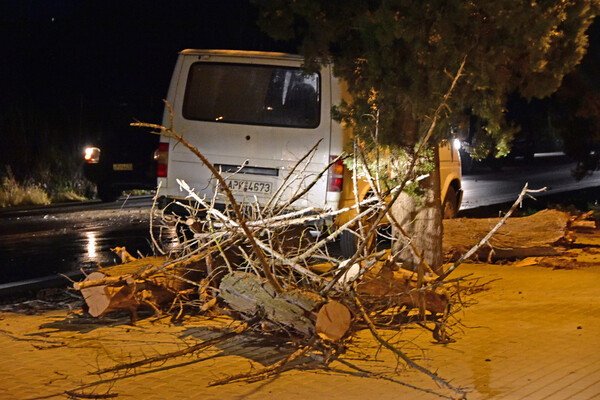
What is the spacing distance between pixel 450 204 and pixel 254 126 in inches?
151

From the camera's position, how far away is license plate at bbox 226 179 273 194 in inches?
406

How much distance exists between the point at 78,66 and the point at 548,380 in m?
30.6

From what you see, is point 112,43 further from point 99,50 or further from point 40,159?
point 40,159

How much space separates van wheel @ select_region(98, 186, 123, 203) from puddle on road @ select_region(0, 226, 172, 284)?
4071mm

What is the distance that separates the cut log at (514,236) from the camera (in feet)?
37.2

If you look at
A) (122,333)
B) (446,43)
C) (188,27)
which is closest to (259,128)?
(446,43)

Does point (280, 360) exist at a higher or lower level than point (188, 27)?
lower

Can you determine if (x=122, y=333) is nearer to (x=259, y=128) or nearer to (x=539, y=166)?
(x=259, y=128)

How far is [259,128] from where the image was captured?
34.6 feet

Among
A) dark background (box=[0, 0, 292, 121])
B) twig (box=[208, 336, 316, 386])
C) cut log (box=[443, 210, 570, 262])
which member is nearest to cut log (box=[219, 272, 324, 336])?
twig (box=[208, 336, 316, 386])

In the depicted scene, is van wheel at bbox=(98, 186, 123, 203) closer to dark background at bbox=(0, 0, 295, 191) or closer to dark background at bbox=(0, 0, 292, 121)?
dark background at bbox=(0, 0, 295, 191)

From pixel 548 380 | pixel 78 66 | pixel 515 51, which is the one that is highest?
pixel 78 66

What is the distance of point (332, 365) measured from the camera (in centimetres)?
671

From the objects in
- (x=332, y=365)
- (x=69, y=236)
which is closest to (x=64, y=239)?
(x=69, y=236)
